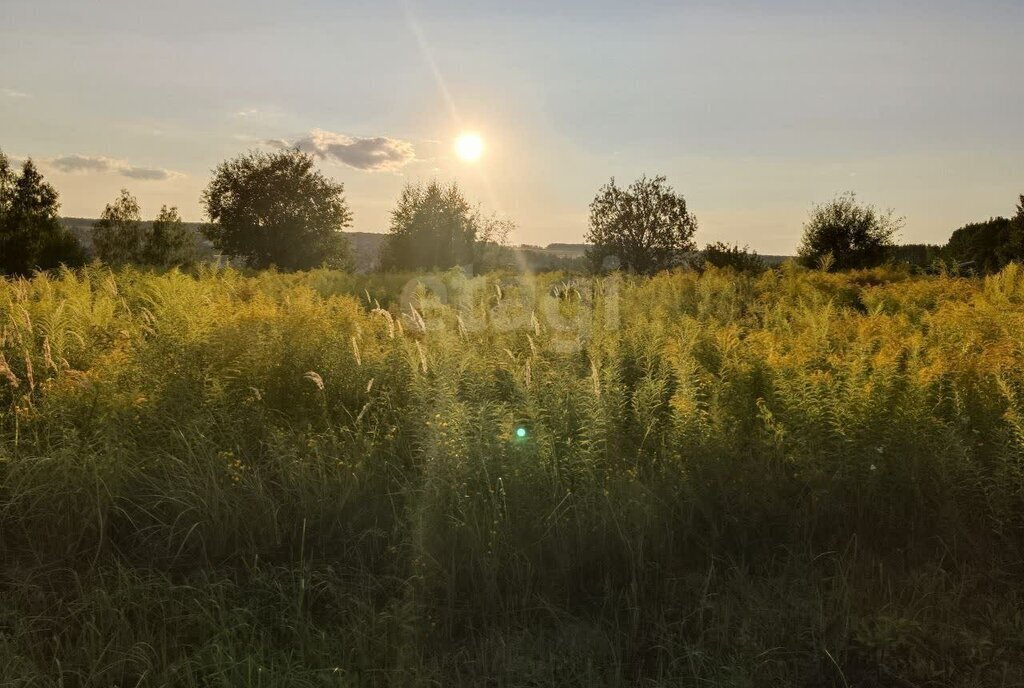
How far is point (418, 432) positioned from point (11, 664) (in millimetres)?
2187

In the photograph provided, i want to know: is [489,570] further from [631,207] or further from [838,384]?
[631,207]

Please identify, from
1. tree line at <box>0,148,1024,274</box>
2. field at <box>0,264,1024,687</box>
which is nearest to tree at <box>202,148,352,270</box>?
tree line at <box>0,148,1024,274</box>

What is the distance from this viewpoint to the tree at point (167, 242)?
43.5 m

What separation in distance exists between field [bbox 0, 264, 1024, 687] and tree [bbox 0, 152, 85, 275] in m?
33.5

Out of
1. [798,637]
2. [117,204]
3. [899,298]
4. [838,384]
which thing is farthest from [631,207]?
[117,204]

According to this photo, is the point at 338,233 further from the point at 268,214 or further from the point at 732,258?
the point at 732,258

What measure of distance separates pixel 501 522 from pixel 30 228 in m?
41.3

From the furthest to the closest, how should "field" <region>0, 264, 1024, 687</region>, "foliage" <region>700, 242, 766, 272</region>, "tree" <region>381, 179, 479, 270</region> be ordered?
"tree" <region>381, 179, 479, 270</region> → "foliage" <region>700, 242, 766, 272</region> → "field" <region>0, 264, 1024, 687</region>

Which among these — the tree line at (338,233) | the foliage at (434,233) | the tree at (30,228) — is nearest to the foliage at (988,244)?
the tree line at (338,233)

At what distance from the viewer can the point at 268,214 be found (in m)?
40.9

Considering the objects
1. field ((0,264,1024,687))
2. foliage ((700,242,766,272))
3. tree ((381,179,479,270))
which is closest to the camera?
field ((0,264,1024,687))

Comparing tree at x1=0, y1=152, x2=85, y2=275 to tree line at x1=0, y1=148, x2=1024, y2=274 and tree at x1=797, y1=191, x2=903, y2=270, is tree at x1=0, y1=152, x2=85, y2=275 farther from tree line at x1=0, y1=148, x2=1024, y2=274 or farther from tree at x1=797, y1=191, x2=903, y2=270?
tree at x1=797, y1=191, x2=903, y2=270

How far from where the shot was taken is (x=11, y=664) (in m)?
3.71

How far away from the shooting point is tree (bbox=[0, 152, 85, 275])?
1460 inches
